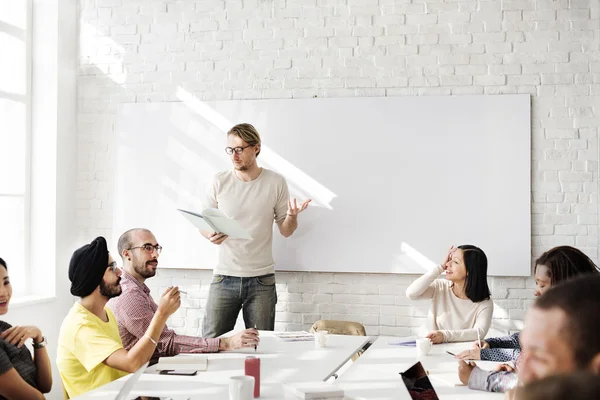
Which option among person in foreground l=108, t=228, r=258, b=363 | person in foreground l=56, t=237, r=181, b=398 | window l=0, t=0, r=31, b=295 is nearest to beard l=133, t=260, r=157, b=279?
person in foreground l=108, t=228, r=258, b=363

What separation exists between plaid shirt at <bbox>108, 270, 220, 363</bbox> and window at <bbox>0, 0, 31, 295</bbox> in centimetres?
217

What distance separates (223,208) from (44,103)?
1.71m

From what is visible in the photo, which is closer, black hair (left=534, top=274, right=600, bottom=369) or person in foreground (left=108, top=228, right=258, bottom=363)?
black hair (left=534, top=274, right=600, bottom=369)

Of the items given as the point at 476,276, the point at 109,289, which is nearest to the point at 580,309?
the point at 109,289

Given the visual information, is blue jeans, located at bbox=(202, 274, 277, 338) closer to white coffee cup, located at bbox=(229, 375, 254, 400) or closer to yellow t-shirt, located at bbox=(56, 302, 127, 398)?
yellow t-shirt, located at bbox=(56, 302, 127, 398)

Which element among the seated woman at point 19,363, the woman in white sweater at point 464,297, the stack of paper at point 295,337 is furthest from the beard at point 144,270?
the woman in white sweater at point 464,297

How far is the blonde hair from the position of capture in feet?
15.4

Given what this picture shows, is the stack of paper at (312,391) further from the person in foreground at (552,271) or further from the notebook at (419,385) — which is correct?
the person in foreground at (552,271)

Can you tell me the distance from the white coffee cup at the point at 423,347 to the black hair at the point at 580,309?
234cm

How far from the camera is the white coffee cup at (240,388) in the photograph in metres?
2.29

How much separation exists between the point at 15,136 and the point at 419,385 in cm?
387

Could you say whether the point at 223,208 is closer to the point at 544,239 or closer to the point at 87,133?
the point at 87,133

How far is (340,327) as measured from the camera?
4500 mm

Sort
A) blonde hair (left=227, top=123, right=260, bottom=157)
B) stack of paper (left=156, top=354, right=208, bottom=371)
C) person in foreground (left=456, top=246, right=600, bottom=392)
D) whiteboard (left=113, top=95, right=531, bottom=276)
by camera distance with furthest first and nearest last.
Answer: whiteboard (left=113, top=95, right=531, bottom=276), blonde hair (left=227, top=123, right=260, bottom=157), stack of paper (left=156, top=354, right=208, bottom=371), person in foreground (left=456, top=246, right=600, bottom=392)
